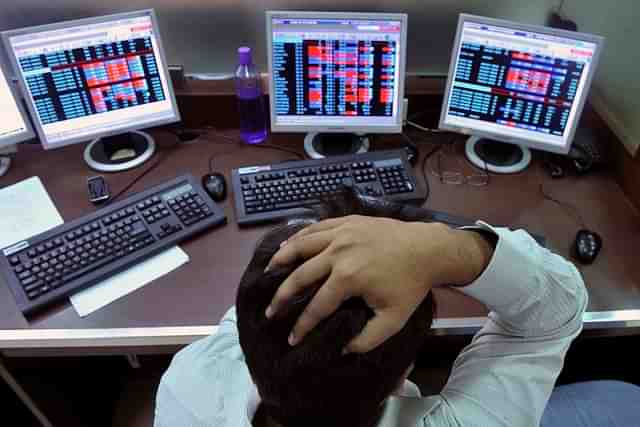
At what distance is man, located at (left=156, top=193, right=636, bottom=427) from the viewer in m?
0.61

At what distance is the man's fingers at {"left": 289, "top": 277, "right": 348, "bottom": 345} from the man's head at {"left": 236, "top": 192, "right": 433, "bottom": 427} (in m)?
0.01

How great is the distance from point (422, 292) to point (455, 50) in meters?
0.93

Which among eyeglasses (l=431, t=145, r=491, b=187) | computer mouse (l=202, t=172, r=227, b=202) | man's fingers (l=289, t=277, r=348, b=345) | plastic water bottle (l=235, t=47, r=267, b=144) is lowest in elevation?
eyeglasses (l=431, t=145, r=491, b=187)

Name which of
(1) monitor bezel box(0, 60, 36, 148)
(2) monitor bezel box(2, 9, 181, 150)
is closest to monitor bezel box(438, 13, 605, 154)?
(2) monitor bezel box(2, 9, 181, 150)

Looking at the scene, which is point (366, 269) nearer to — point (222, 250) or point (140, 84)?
point (222, 250)

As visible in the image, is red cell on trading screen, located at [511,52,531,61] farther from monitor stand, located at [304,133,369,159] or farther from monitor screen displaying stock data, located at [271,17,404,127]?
monitor stand, located at [304,133,369,159]

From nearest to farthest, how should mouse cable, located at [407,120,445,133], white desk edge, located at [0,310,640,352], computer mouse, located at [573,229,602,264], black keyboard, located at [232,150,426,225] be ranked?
white desk edge, located at [0,310,640,352] → computer mouse, located at [573,229,602,264] → black keyboard, located at [232,150,426,225] → mouse cable, located at [407,120,445,133]

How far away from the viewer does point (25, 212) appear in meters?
1.35

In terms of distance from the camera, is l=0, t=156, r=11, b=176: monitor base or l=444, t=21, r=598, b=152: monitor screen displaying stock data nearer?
l=444, t=21, r=598, b=152: monitor screen displaying stock data

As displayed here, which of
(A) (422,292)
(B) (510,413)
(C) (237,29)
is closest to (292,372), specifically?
(A) (422,292)

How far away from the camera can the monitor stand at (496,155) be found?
1506mm

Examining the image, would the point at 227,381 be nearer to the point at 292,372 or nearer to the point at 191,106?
the point at 292,372

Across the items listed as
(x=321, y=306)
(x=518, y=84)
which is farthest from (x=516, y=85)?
(x=321, y=306)

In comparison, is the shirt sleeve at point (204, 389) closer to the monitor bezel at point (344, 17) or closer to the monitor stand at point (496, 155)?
the monitor bezel at point (344, 17)
